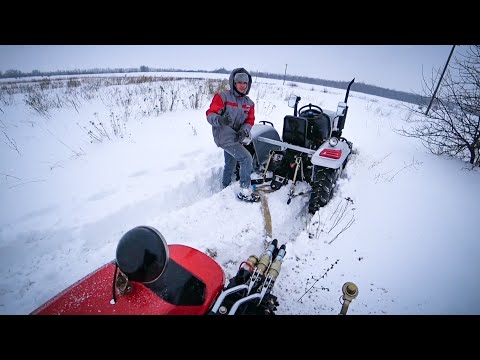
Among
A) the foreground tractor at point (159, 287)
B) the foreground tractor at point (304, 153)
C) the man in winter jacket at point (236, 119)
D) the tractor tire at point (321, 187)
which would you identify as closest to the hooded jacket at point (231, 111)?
the man in winter jacket at point (236, 119)

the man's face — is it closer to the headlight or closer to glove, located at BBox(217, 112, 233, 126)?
glove, located at BBox(217, 112, 233, 126)

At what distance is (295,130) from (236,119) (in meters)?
1.24

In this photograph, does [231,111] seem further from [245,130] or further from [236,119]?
[245,130]

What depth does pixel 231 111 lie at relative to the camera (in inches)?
143

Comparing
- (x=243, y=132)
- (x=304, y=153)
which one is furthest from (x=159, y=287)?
(x=304, y=153)

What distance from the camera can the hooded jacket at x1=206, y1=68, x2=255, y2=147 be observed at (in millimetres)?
3510

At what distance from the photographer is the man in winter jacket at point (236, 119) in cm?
347

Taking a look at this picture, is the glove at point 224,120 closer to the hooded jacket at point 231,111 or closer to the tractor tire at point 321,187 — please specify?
the hooded jacket at point 231,111

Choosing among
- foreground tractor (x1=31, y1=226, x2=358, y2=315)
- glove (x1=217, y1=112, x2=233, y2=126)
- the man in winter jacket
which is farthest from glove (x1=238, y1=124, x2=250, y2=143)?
foreground tractor (x1=31, y1=226, x2=358, y2=315)

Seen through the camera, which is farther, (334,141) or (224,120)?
(334,141)

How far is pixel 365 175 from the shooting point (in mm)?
4949
